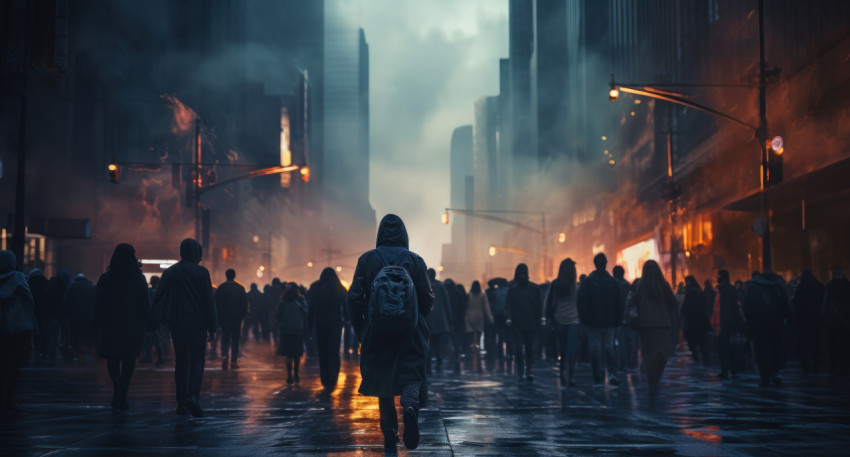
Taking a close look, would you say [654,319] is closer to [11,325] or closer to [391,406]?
[391,406]

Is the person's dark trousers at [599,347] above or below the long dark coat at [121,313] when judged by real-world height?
below

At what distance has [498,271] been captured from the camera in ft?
417

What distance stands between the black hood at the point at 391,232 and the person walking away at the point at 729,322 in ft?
28.5

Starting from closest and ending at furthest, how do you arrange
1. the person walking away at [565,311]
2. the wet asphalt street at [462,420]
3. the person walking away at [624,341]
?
1. the wet asphalt street at [462,420]
2. the person walking away at [565,311]
3. the person walking away at [624,341]

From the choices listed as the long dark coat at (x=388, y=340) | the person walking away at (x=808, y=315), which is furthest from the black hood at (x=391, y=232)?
the person walking away at (x=808, y=315)

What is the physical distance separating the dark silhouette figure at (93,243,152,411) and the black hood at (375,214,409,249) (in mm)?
3593

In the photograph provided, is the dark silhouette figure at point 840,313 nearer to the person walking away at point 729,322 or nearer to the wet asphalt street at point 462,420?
the wet asphalt street at point 462,420

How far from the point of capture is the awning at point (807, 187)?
18.3 metres

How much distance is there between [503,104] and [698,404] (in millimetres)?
163973

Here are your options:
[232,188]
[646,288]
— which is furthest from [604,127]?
[646,288]

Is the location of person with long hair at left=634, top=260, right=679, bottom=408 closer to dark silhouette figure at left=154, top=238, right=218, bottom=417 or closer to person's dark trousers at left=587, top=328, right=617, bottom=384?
person's dark trousers at left=587, top=328, right=617, bottom=384

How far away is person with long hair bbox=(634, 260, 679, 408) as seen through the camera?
9.85 m

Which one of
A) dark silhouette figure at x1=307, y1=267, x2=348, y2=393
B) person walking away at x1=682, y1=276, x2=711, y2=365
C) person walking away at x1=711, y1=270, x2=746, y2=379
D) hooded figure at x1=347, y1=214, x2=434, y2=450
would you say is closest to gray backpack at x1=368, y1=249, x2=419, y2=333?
hooded figure at x1=347, y1=214, x2=434, y2=450

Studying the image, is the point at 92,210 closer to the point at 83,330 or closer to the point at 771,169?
the point at 83,330
